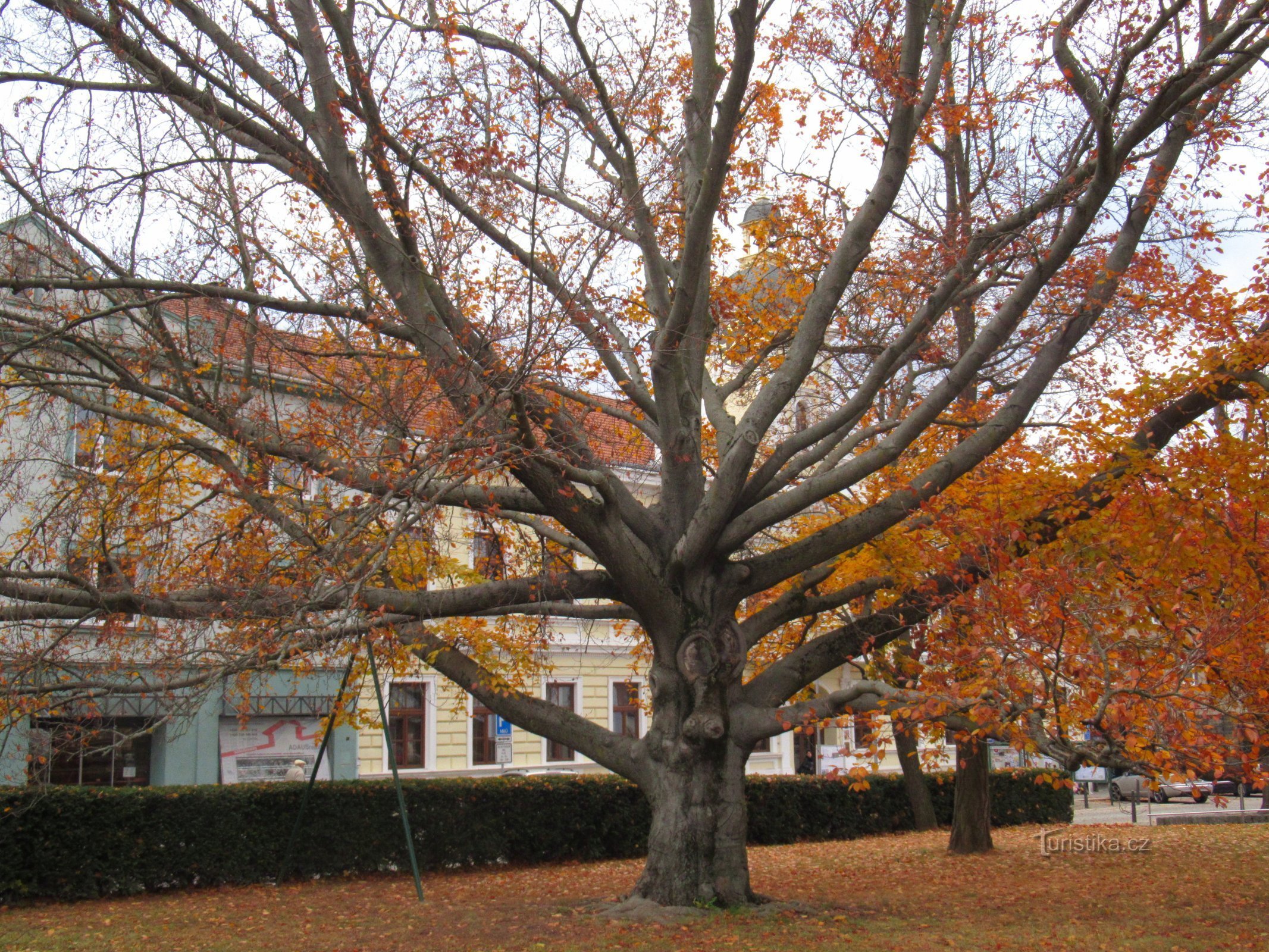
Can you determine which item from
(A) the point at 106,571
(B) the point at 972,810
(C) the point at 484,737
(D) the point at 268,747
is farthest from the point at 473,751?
(A) the point at 106,571

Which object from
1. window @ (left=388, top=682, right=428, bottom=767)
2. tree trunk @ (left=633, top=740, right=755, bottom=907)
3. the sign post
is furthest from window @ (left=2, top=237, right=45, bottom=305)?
window @ (left=388, top=682, right=428, bottom=767)

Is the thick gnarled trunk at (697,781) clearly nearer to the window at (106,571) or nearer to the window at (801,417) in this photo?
the window at (106,571)

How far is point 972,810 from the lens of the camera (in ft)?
53.2

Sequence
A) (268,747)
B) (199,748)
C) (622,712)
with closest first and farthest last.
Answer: (199,748) → (268,747) → (622,712)

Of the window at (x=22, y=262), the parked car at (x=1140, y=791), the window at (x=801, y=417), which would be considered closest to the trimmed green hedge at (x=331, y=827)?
the window at (x=22, y=262)

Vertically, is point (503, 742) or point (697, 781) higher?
point (697, 781)

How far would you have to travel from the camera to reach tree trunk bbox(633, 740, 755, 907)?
9.69 metres

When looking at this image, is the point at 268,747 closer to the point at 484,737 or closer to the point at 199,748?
the point at 199,748

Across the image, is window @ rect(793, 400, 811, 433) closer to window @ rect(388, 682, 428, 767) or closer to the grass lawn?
the grass lawn

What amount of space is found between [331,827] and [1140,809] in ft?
79.2

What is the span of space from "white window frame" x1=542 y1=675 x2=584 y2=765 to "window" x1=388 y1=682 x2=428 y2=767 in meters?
3.43

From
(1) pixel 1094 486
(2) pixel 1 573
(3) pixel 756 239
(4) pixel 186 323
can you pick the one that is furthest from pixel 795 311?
(2) pixel 1 573

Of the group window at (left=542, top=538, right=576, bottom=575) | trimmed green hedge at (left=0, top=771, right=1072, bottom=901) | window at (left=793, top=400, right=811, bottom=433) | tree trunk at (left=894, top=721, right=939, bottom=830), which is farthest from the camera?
tree trunk at (left=894, top=721, right=939, bottom=830)

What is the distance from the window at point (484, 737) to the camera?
26.1 meters
